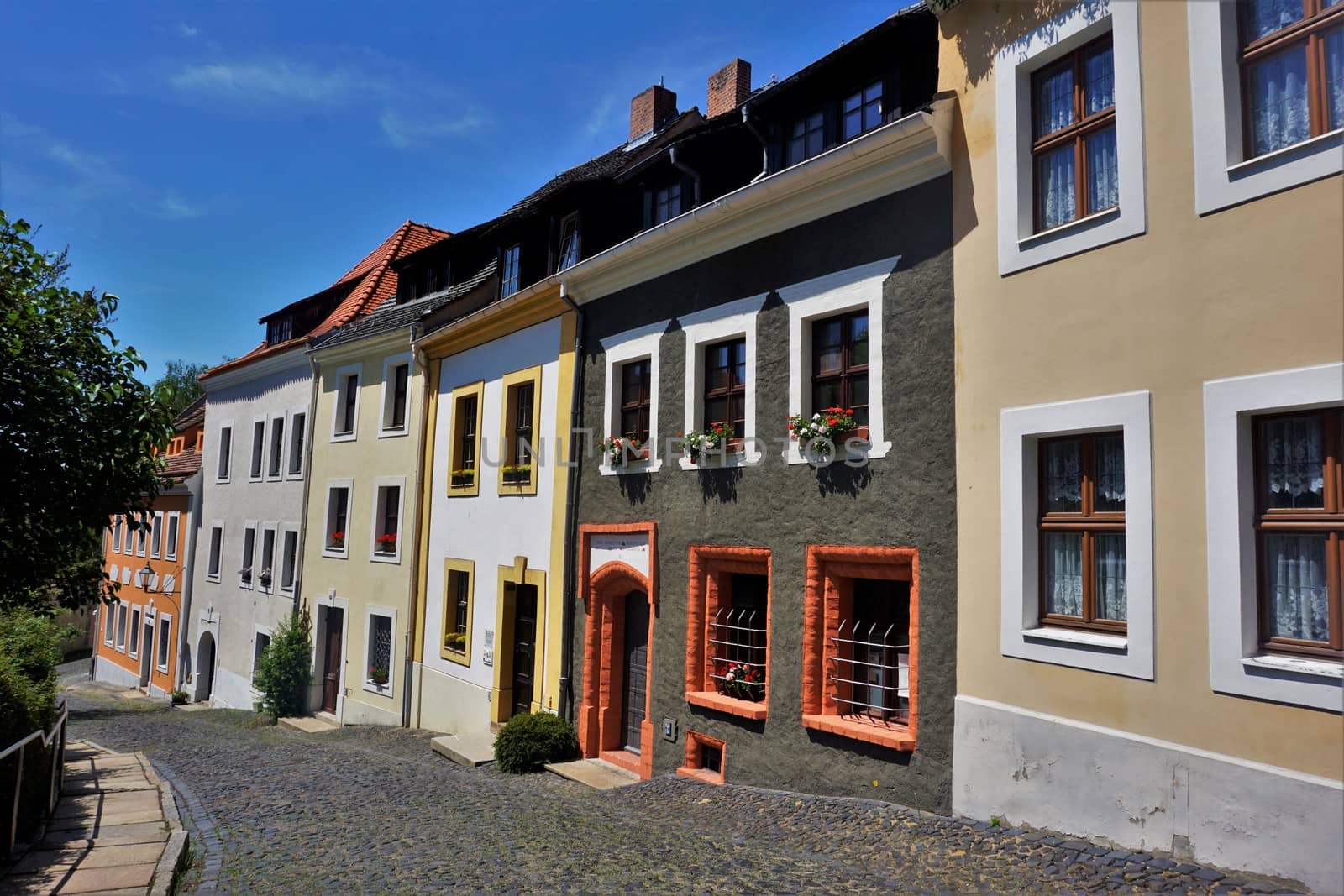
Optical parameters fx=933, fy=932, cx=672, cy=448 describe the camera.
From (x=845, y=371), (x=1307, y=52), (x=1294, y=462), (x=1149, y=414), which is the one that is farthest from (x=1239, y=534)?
(x=845, y=371)

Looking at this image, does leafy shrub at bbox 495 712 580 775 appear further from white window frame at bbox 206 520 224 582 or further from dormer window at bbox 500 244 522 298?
white window frame at bbox 206 520 224 582

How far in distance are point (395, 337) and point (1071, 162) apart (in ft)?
52.9

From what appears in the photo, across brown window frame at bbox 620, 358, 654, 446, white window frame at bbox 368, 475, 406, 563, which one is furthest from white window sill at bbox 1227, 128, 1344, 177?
white window frame at bbox 368, 475, 406, 563

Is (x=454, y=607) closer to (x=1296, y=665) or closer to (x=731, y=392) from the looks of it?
(x=731, y=392)

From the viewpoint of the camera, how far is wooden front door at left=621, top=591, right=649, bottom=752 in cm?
1399

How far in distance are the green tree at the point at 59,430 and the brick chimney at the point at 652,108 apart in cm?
1195

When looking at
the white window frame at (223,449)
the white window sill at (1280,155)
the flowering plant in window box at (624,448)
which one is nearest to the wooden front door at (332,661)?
the white window frame at (223,449)

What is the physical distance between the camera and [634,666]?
14.2 metres

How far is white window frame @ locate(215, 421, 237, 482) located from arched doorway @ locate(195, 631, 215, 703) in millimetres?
5147

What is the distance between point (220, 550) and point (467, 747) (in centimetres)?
1831

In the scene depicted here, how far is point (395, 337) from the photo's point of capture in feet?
69.3

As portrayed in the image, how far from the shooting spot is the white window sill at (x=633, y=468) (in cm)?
1314

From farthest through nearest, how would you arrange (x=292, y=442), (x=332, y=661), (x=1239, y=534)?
(x=292, y=442) < (x=332, y=661) < (x=1239, y=534)

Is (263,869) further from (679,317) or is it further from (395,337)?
(395,337)
